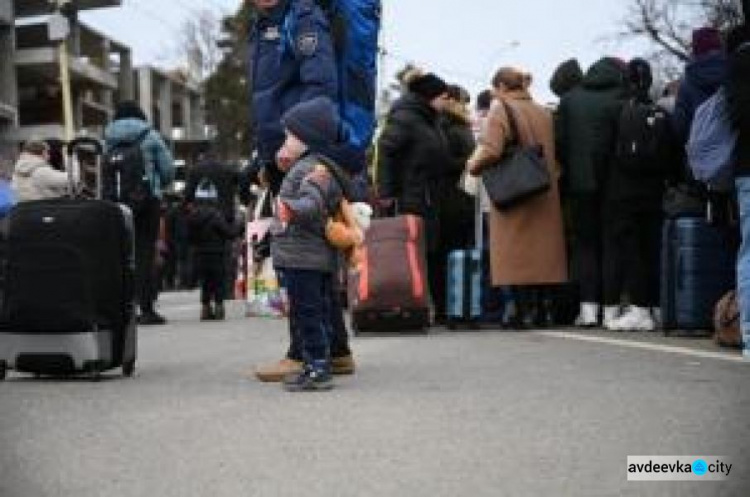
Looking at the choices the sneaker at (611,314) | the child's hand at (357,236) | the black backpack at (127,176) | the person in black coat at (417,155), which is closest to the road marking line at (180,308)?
the black backpack at (127,176)

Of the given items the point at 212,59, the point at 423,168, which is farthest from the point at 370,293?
the point at 212,59

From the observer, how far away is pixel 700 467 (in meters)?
5.37

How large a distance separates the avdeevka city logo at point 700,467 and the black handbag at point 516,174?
6276mm

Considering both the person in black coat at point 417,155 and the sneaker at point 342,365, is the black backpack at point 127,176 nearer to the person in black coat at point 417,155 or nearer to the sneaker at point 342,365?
the person in black coat at point 417,155

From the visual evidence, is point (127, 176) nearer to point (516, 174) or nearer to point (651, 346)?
point (516, 174)

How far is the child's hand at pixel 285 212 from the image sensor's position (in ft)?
25.2

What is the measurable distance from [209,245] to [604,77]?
5114 mm

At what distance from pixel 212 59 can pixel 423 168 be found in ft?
223

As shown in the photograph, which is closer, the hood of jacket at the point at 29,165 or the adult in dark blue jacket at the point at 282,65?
the adult in dark blue jacket at the point at 282,65

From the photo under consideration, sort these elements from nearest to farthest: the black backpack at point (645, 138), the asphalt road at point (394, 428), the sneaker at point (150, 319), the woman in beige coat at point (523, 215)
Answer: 1. the asphalt road at point (394, 428)
2. the black backpack at point (645, 138)
3. the woman in beige coat at point (523, 215)
4. the sneaker at point (150, 319)

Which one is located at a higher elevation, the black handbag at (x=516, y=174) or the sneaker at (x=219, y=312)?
the black handbag at (x=516, y=174)

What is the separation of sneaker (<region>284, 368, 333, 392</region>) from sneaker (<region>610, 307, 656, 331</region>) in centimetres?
415

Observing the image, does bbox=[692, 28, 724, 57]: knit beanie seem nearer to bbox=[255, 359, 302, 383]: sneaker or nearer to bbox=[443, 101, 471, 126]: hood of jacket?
bbox=[443, 101, 471, 126]: hood of jacket

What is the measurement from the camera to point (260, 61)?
8.36 m
